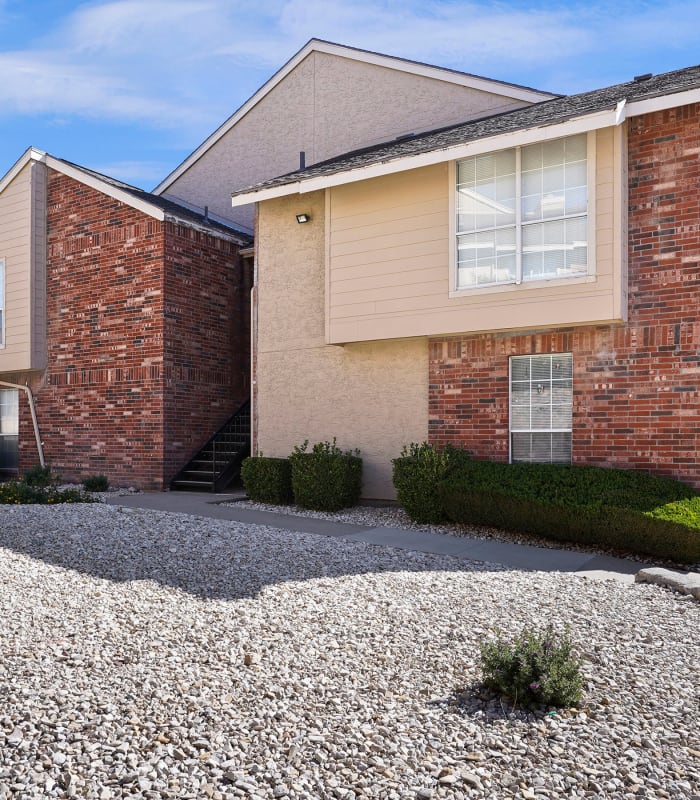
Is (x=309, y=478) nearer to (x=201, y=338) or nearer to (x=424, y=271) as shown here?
(x=424, y=271)

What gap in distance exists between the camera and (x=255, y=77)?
16.9m

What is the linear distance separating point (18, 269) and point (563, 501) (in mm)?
12935

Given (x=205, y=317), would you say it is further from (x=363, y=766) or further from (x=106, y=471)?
(x=363, y=766)

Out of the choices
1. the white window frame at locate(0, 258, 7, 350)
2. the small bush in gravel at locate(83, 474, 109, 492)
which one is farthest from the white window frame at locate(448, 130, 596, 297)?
the white window frame at locate(0, 258, 7, 350)

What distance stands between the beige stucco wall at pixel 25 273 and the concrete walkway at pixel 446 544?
612 centimetres

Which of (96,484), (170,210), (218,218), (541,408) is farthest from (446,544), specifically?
(218,218)

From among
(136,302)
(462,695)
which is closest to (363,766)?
(462,695)

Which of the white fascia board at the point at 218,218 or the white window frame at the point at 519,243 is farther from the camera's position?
the white fascia board at the point at 218,218

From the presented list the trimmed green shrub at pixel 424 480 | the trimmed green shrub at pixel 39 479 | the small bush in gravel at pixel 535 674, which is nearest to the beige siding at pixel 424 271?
the trimmed green shrub at pixel 424 480

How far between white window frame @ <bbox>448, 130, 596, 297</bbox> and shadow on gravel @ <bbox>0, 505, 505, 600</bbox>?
158 inches

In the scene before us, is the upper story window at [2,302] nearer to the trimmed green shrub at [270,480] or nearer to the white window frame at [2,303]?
the white window frame at [2,303]

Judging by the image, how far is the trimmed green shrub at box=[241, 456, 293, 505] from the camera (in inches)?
443

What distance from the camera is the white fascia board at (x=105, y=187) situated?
13.6 meters

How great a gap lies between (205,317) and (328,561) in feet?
28.7
